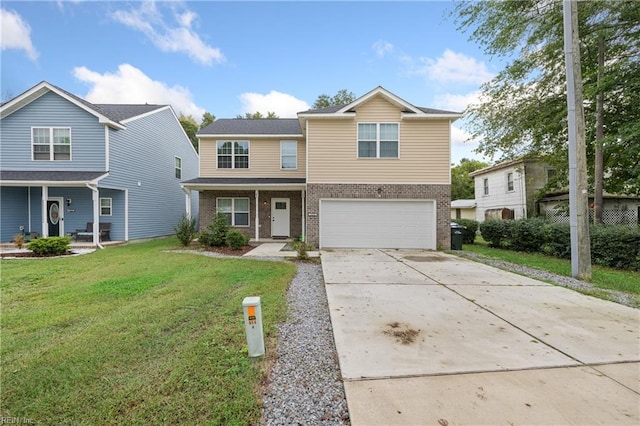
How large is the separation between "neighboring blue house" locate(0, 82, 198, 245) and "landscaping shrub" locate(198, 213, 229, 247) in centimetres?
321

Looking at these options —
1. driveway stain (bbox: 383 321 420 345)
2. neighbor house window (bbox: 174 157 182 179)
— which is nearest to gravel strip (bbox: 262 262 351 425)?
driveway stain (bbox: 383 321 420 345)

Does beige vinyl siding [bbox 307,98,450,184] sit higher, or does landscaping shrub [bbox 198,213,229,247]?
beige vinyl siding [bbox 307,98,450,184]

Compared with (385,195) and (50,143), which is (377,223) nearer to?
(385,195)

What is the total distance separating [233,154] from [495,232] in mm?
13596

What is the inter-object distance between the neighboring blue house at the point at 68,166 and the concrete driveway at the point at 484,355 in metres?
12.3

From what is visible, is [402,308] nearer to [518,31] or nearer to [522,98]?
[518,31]

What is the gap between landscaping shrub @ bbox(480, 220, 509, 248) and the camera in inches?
524

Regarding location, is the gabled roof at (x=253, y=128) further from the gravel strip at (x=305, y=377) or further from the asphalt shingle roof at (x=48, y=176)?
the gravel strip at (x=305, y=377)

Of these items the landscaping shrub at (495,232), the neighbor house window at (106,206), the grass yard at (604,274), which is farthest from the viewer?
the neighbor house window at (106,206)

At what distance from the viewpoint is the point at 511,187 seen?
778 inches

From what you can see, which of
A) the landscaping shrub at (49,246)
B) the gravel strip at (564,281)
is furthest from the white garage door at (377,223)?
the landscaping shrub at (49,246)

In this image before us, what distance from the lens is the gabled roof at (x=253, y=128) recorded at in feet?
47.1

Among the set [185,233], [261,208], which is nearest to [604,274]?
[261,208]

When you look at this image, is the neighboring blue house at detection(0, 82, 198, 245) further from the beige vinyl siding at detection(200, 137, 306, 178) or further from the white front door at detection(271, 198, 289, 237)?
the white front door at detection(271, 198, 289, 237)
